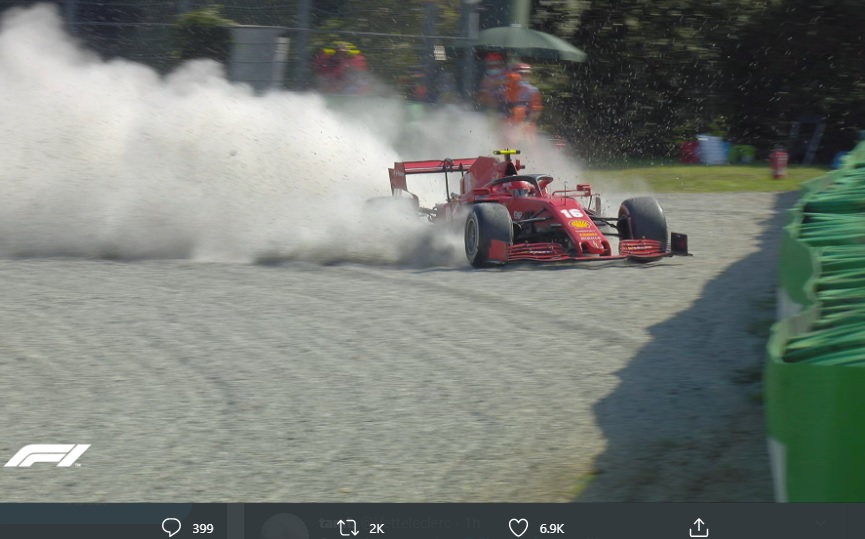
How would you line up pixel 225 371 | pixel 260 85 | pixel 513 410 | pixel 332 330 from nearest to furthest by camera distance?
pixel 513 410 < pixel 225 371 < pixel 332 330 < pixel 260 85

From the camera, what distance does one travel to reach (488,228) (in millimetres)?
9664

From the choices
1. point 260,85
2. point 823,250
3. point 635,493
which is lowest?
point 635,493

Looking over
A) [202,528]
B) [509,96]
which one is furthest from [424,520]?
[509,96]

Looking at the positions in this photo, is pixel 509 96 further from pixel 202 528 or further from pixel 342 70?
pixel 202 528

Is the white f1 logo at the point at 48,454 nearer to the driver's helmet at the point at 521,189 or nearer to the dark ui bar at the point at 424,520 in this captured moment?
the dark ui bar at the point at 424,520

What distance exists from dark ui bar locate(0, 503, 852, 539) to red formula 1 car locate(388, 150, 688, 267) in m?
6.46

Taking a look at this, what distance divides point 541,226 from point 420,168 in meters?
2.32

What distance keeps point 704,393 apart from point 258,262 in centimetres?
559

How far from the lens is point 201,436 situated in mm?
5215

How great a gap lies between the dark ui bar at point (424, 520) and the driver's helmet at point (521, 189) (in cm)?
739

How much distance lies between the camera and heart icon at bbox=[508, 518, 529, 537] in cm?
323

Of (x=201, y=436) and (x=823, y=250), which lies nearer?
(x=201, y=436)

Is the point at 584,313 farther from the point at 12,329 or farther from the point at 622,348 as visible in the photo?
the point at 12,329

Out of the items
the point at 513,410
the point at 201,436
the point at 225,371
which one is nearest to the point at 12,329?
the point at 225,371
